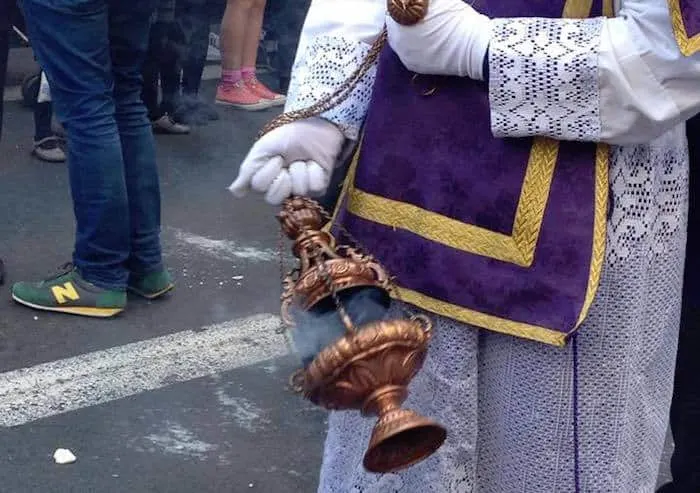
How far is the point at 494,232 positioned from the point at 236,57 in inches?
235

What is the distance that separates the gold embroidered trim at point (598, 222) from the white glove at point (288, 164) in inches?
15.8

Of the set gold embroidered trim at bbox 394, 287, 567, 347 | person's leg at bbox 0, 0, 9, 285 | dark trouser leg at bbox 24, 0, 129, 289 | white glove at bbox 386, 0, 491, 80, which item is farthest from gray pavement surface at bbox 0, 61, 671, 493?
white glove at bbox 386, 0, 491, 80

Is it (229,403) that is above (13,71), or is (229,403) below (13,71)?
above

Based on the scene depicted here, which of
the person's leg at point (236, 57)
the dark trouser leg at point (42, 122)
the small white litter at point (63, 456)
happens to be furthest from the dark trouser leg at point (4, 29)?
the person's leg at point (236, 57)

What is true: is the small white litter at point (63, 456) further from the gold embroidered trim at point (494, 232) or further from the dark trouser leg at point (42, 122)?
the dark trouser leg at point (42, 122)

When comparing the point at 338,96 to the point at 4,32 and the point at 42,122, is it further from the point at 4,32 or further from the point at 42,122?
the point at 42,122

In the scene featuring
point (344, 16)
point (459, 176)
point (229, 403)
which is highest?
point (344, 16)

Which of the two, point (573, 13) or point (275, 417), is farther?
point (275, 417)

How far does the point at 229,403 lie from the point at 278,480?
0.45 m

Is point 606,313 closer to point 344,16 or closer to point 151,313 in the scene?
point 344,16

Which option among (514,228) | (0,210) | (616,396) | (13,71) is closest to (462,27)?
(514,228)

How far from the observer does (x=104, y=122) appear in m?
3.89

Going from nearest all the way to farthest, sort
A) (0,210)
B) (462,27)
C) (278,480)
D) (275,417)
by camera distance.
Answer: (462,27), (278,480), (275,417), (0,210)

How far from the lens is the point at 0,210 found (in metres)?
5.14
